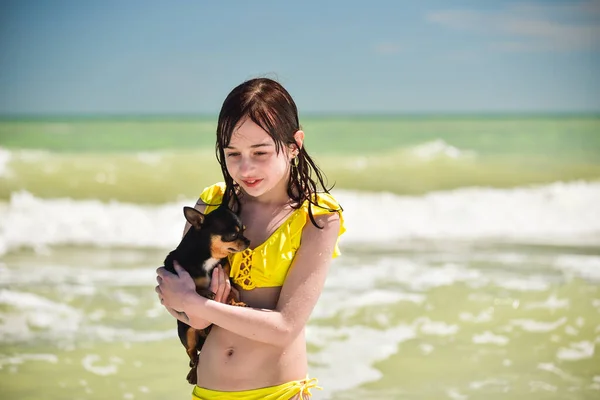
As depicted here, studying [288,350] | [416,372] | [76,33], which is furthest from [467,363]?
[76,33]

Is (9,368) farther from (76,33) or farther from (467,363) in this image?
(76,33)

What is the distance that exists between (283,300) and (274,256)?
0.12 m

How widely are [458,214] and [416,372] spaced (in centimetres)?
743

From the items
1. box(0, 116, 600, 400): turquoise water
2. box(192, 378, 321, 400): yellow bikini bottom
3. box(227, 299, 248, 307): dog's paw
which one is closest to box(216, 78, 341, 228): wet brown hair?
box(227, 299, 248, 307): dog's paw

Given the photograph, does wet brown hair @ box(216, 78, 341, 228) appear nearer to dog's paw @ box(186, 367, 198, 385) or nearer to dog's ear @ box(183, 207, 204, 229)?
dog's ear @ box(183, 207, 204, 229)

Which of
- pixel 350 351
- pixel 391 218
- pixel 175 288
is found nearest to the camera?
pixel 175 288

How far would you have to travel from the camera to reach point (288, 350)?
2.12 m

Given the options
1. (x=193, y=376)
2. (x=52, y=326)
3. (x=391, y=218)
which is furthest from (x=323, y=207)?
(x=391, y=218)

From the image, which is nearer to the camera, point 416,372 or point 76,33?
point 416,372

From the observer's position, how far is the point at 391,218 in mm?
11898

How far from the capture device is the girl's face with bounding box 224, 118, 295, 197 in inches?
79.0

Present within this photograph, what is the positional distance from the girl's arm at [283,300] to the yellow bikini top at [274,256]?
0.07 ft

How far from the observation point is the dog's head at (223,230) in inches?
80.6

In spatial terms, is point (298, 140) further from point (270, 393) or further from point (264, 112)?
point (270, 393)
